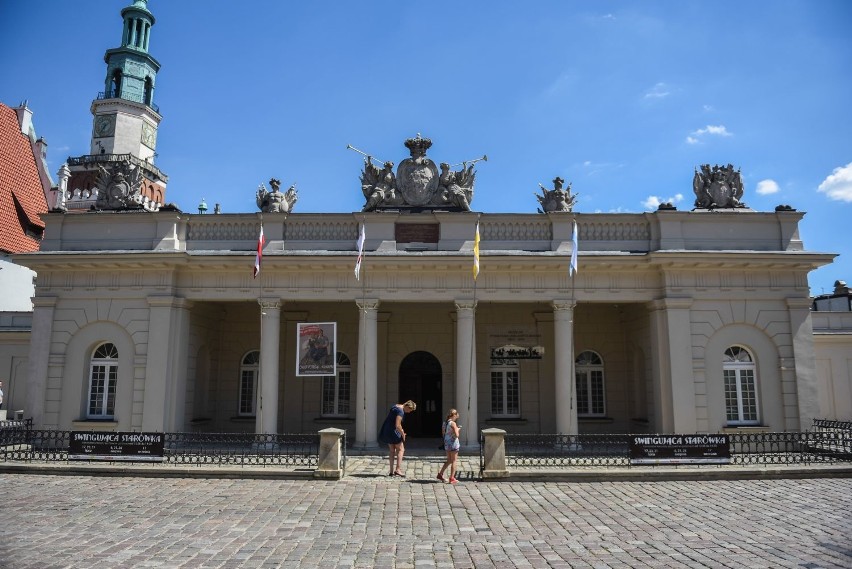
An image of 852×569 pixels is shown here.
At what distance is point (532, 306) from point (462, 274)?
5.09 meters

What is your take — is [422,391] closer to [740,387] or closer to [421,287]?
[421,287]

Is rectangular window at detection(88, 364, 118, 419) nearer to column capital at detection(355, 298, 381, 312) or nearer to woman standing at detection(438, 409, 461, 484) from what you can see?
column capital at detection(355, 298, 381, 312)

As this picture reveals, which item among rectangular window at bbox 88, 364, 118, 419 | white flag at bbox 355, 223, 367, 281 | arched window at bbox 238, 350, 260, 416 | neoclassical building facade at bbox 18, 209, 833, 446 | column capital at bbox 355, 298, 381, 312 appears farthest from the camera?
arched window at bbox 238, 350, 260, 416

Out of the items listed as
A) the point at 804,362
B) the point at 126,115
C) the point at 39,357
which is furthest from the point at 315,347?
the point at 126,115

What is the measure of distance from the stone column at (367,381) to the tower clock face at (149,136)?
44.3 meters

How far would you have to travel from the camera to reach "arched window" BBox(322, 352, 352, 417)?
24031 millimetres

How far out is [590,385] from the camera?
24141 millimetres

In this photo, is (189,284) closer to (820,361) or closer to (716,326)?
(716,326)

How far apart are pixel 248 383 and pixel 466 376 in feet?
32.8

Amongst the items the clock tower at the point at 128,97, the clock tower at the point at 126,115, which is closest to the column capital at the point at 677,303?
the clock tower at the point at 126,115

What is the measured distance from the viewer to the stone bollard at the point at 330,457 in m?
14.5

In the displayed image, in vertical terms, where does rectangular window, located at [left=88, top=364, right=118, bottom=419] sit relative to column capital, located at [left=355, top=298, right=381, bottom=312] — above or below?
below

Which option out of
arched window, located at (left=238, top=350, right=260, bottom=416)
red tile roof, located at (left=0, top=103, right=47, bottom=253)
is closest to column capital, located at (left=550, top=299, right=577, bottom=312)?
arched window, located at (left=238, top=350, right=260, bottom=416)

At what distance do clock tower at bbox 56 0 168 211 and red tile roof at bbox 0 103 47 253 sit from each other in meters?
12.4
